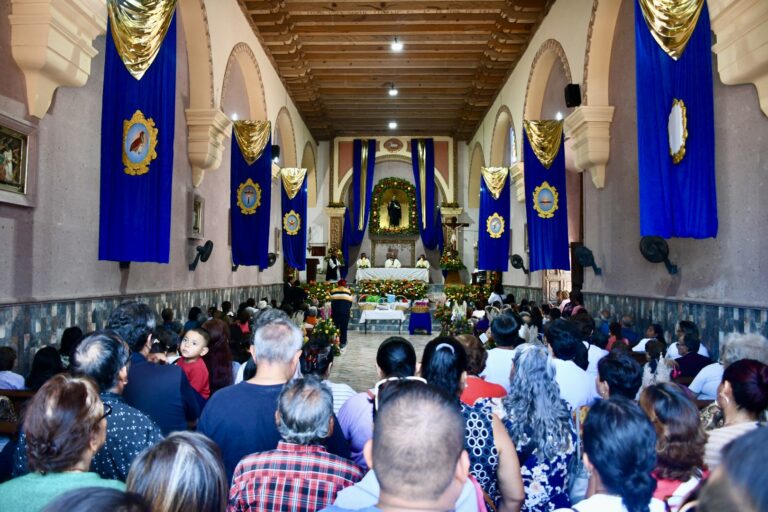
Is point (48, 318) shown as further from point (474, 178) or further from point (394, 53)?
point (474, 178)

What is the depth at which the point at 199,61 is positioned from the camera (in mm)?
9305

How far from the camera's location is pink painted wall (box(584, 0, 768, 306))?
17.3 ft

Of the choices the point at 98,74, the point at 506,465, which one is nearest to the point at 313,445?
the point at 506,465

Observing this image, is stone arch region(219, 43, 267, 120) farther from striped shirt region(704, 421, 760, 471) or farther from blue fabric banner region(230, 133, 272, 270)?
striped shirt region(704, 421, 760, 471)

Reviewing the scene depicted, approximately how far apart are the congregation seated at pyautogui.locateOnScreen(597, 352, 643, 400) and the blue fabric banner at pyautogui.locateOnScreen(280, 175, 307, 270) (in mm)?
11394

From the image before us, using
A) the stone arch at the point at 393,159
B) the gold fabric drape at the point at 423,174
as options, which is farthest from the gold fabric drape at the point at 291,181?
the gold fabric drape at the point at 423,174

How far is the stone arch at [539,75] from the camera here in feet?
35.2

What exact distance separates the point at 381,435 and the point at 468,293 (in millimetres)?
13870

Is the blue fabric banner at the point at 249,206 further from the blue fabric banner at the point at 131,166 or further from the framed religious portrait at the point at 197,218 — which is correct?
the blue fabric banner at the point at 131,166

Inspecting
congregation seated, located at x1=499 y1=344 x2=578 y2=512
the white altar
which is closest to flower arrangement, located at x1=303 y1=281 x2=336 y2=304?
the white altar

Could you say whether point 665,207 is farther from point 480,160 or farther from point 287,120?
point 480,160

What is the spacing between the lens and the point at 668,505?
1.79m

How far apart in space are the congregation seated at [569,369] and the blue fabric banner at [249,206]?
770cm

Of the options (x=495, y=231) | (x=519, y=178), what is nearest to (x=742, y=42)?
(x=519, y=178)
